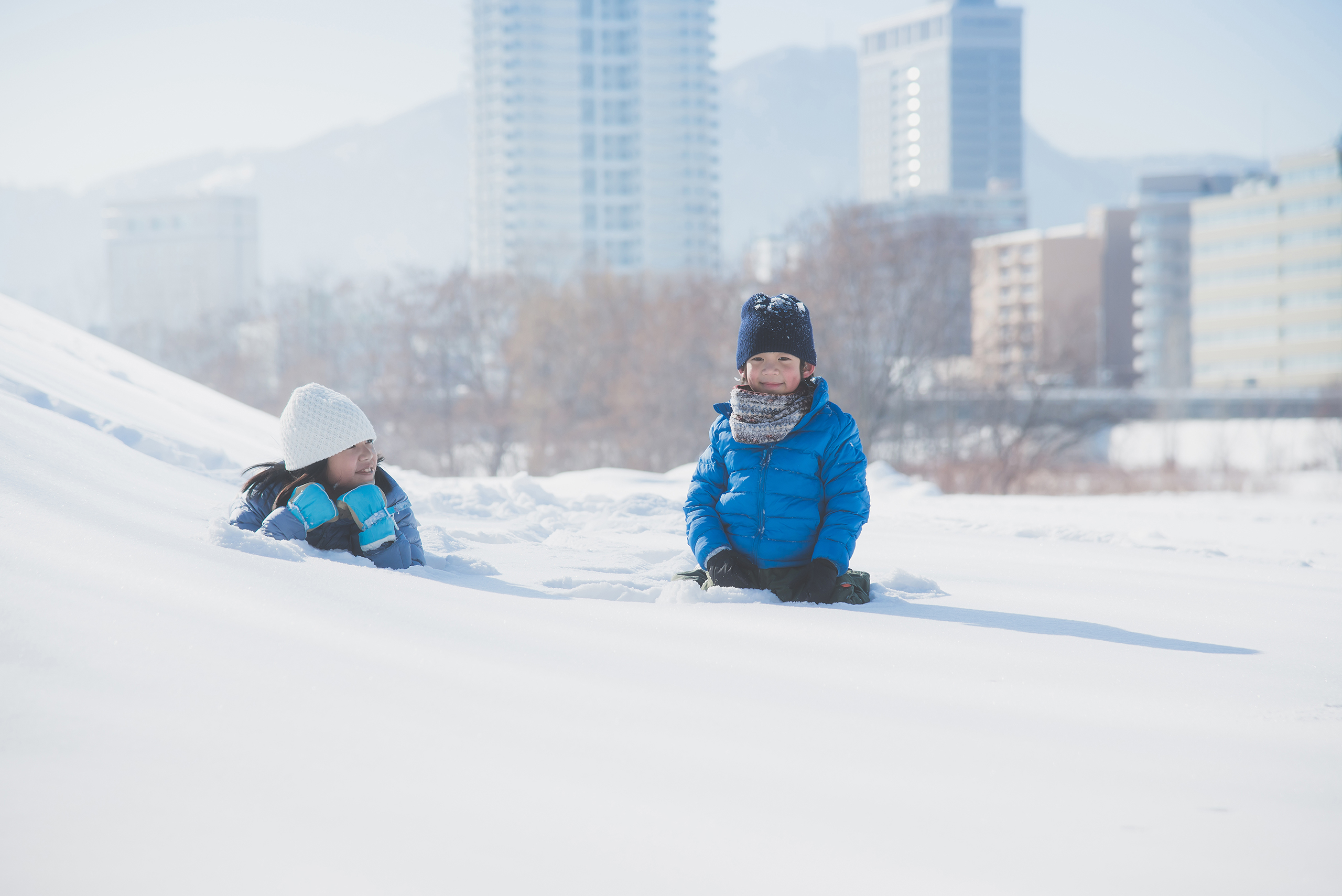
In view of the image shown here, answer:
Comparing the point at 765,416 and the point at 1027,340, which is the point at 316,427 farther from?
the point at 1027,340

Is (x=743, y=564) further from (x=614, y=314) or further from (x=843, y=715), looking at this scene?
(x=614, y=314)

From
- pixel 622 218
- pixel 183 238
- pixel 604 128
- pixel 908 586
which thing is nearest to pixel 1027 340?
pixel 908 586

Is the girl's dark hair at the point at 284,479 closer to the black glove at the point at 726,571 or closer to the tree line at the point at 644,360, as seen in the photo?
the black glove at the point at 726,571

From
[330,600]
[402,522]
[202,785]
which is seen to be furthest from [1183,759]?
[402,522]

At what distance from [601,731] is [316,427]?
66.6 inches

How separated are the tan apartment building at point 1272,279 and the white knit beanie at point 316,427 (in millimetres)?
69390

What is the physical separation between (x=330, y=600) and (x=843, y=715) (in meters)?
1.12

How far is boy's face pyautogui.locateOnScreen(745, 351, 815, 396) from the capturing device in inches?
124

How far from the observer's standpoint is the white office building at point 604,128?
407 feet

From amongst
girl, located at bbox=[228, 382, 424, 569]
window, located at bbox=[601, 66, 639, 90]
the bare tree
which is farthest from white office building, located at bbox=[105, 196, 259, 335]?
girl, located at bbox=[228, 382, 424, 569]

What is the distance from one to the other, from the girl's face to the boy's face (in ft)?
3.75

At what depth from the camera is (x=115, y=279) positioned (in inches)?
3927

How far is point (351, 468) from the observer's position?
3.16 metres

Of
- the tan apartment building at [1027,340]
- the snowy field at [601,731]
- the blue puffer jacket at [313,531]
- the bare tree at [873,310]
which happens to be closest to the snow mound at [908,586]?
the snowy field at [601,731]
